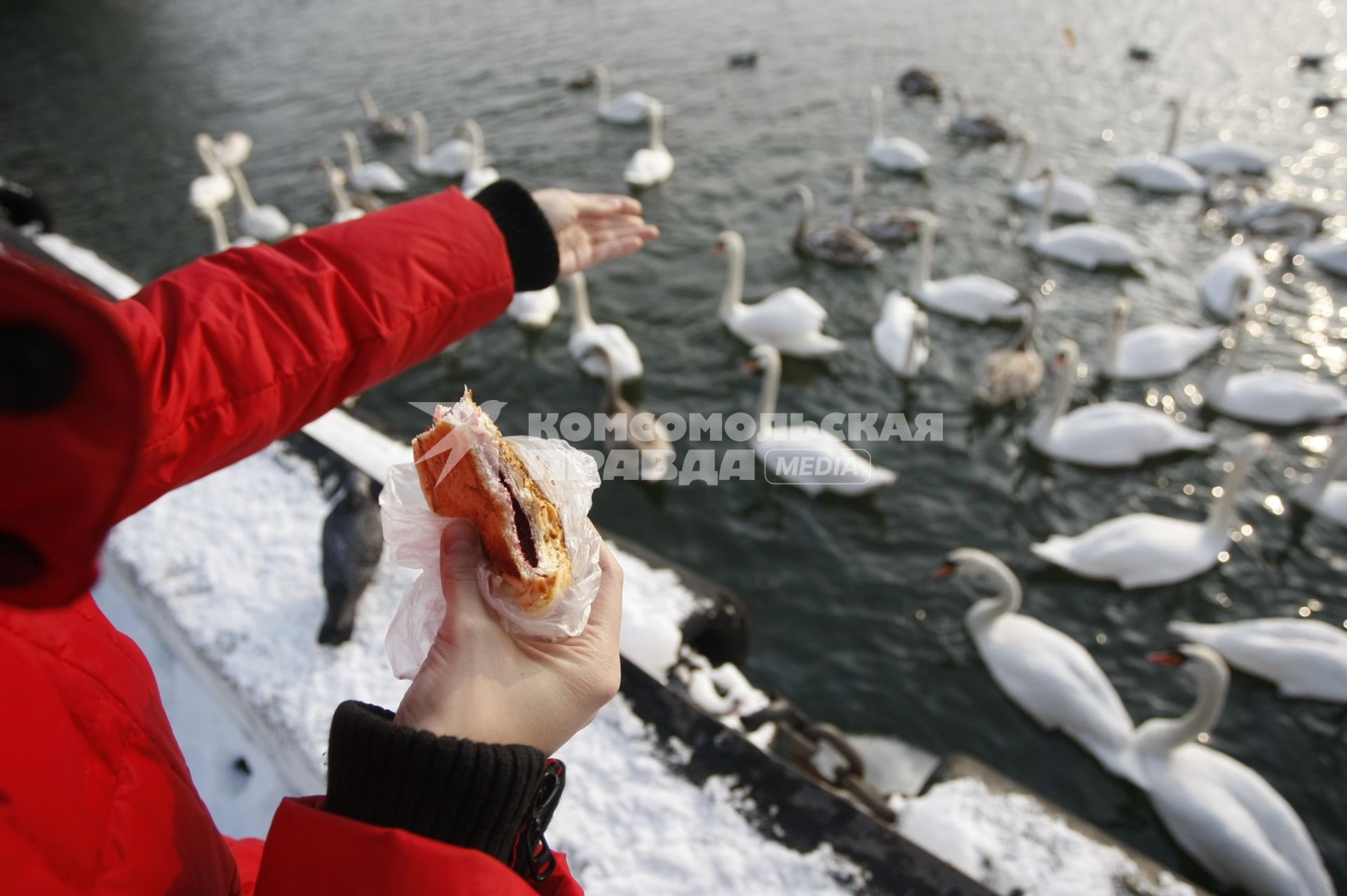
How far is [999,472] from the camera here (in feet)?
24.3

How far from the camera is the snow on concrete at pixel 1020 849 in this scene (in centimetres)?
312

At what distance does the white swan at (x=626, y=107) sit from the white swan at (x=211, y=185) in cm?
632

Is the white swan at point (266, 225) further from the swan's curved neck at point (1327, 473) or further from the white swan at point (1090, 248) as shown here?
the swan's curved neck at point (1327, 473)

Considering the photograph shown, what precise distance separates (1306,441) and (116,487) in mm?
9533

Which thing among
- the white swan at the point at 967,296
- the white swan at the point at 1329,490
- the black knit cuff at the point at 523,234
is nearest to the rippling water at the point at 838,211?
the white swan at the point at 1329,490

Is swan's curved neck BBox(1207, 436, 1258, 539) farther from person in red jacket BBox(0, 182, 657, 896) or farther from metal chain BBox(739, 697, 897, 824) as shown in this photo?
person in red jacket BBox(0, 182, 657, 896)

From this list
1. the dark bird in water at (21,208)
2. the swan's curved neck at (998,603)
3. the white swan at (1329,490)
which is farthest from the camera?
the dark bird in water at (21,208)

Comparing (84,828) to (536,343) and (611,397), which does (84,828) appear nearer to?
(611,397)

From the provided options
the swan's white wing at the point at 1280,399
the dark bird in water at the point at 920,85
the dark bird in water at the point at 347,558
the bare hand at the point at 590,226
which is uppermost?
the bare hand at the point at 590,226

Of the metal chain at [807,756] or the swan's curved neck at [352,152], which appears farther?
the swan's curved neck at [352,152]

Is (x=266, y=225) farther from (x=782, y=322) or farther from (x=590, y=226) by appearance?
(x=590, y=226)

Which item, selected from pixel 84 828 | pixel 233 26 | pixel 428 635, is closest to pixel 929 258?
pixel 428 635

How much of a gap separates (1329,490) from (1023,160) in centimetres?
692

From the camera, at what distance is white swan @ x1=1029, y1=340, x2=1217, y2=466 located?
7.21 meters
